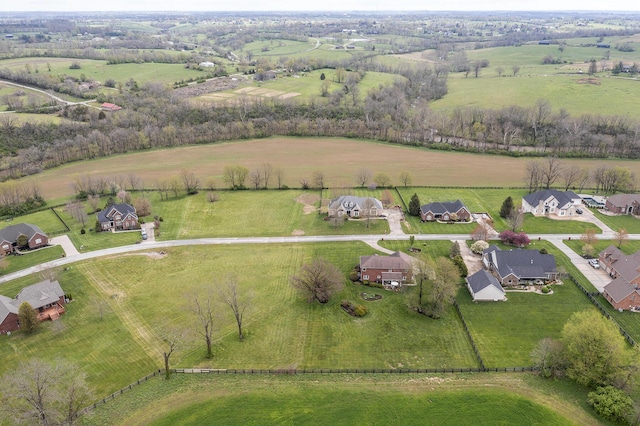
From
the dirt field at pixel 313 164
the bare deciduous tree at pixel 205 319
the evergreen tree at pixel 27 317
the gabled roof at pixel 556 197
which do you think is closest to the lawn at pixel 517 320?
the gabled roof at pixel 556 197

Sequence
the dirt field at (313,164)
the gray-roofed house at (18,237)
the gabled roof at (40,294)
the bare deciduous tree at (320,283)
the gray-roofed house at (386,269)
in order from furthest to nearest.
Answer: the dirt field at (313,164) → the gray-roofed house at (18,237) → the gray-roofed house at (386,269) → the bare deciduous tree at (320,283) → the gabled roof at (40,294)

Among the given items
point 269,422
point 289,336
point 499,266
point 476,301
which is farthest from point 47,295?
point 499,266

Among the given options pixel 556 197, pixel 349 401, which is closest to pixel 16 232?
Result: pixel 349 401

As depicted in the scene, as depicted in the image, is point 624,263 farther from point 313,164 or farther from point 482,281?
point 313,164

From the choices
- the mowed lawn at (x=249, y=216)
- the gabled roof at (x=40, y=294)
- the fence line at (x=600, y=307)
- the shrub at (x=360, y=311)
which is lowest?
the fence line at (x=600, y=307)

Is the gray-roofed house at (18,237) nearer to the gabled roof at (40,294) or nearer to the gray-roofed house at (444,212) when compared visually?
the gabled roof at (40,294)

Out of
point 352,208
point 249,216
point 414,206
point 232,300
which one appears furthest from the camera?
point 249,216

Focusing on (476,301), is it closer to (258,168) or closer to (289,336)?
(289,336)
